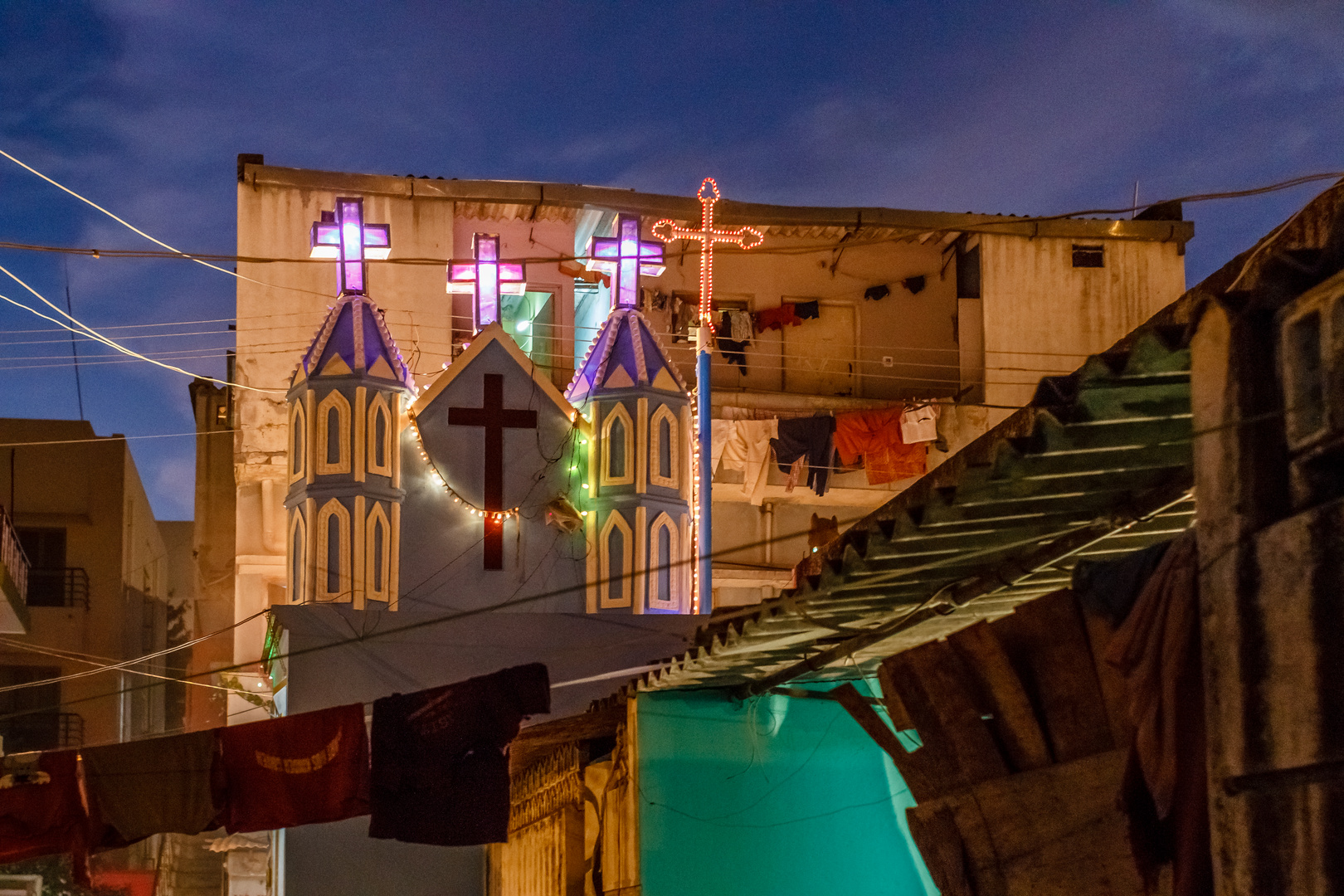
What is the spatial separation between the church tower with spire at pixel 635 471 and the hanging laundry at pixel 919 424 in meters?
8.17

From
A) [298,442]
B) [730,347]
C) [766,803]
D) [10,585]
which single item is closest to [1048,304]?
[730,347]

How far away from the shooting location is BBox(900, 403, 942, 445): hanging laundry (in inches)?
1062

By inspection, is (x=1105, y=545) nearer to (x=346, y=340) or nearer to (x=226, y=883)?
(x=346, y=340)

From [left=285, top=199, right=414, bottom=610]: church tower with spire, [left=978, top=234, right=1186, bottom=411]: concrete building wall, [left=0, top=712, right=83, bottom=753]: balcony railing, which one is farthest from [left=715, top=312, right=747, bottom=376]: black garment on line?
[left=0, top=712, right=83, bottom=753]: balcony railing

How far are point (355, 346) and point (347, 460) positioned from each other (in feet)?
5.27

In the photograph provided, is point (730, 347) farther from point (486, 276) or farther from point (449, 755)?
point (449, 755)

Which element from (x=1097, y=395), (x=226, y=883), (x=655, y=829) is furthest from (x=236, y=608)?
(x=1097, y=395)

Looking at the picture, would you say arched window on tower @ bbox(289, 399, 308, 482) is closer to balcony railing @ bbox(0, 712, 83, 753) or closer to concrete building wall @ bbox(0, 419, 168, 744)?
concrete building wall @ bbox(0, 419, 168, 744)

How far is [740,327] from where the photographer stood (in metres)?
27.2

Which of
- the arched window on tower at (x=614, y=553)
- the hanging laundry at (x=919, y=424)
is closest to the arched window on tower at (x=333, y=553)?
the arched window on tower at (x=614, y=553)

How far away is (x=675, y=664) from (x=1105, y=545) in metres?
3.88

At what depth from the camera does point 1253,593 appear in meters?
4.71

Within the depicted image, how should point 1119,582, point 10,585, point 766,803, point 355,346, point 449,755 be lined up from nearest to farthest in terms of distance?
1. point 1119,582
2. point 766,803
3. point 449,755
4. point 355,346
5. point 10,585

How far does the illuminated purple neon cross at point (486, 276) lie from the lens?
20.5 metres
